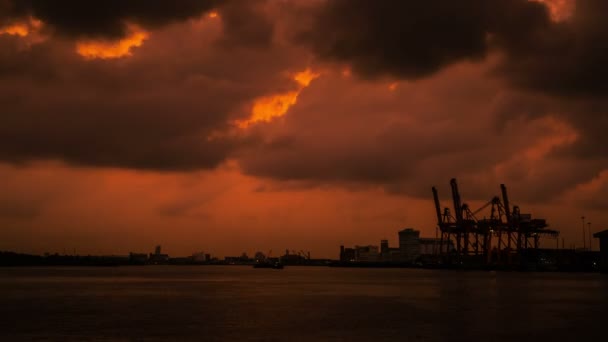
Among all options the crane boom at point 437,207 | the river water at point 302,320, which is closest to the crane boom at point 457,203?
the crane boom at point 437,207

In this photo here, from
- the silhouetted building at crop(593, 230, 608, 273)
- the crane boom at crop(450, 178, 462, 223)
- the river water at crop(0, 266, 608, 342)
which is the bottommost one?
the river water at crop(0, 266, 608, 342)

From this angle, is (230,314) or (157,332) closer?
(157,332)

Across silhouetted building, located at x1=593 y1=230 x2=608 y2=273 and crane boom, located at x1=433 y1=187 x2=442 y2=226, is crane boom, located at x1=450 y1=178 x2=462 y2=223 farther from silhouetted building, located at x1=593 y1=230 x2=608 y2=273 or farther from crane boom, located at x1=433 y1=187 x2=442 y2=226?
silhouetted building, located at x1=593 y1=230 x2=608 y2=273

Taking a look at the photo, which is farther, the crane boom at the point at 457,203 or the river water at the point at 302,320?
the crane boom at the point at 457,203

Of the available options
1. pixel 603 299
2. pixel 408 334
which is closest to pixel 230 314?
pixel 408 334

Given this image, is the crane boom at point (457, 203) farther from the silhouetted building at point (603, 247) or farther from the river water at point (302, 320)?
the river water at point (302, 320)

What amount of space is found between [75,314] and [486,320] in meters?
24.4

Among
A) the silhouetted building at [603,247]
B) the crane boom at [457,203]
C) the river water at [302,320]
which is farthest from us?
the crane boom at [457,203]

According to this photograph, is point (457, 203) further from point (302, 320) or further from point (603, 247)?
point (302, 320)

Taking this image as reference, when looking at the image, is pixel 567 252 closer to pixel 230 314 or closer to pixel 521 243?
pixel 521 243

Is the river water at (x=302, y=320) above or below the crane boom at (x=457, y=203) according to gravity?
below

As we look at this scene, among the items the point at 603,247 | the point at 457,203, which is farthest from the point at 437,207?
the point at 603,247

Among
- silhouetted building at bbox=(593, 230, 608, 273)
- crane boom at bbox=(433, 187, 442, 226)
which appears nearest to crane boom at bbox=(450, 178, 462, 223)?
crane boom at bbox=(433, 187, 442, 226)

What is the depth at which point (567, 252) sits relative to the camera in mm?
188625
